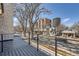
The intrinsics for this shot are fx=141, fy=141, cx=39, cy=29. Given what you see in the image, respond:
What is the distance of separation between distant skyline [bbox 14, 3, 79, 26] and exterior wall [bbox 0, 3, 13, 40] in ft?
1.67

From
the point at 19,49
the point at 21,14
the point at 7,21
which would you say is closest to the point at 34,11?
the point at 21,14

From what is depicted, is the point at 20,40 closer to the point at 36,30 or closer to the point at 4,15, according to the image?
the point at 36,30

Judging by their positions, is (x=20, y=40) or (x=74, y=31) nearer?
(x=74, y=31)

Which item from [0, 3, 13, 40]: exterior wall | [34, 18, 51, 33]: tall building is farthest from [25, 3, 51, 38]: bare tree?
[0, 3, 13, 40]: exterior wall

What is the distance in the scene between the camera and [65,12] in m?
2.05

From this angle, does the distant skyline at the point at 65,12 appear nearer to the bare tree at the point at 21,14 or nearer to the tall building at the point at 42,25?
the tall building at the point at 42,25

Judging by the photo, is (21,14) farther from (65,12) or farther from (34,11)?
(65,12)

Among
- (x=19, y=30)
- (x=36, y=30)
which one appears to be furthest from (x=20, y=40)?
(x=36, y=30)

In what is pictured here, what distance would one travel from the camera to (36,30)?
211 centimetres

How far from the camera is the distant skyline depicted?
203 cm

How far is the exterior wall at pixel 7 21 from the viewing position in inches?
80.2

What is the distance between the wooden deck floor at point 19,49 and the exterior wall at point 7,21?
0.12m

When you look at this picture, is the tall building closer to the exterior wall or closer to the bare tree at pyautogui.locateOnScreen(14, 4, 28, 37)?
the bare tree at pyautogui.locateOnScreen(14, 4, 28, 37)

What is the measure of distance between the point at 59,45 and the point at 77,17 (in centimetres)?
48
